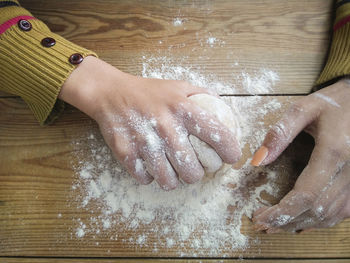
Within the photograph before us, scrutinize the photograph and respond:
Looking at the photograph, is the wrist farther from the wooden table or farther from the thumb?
the thumb

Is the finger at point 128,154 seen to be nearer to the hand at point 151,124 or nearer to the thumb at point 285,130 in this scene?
the hand at point 151,124

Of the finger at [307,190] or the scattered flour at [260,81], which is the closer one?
the finger at [307,190]

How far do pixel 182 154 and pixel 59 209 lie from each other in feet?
1.17

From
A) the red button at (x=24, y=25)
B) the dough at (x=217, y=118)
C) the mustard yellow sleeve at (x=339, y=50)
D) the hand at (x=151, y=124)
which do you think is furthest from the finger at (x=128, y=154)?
the mustard yellow sleeve at (x=339, y=50)

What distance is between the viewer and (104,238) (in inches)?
26.5

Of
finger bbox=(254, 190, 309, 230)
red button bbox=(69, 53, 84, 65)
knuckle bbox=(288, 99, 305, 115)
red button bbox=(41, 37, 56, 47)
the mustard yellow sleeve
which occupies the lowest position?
finger bbox=(254, 190, 309, 230)

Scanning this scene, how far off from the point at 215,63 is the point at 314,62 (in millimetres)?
281

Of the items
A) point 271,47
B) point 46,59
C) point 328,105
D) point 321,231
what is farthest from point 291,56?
point 46,59

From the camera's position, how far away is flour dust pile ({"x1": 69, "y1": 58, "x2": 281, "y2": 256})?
0.67 m

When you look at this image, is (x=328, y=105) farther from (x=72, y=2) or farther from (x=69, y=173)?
(x=72, y=2)

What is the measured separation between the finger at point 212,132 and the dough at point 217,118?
2 centimetres

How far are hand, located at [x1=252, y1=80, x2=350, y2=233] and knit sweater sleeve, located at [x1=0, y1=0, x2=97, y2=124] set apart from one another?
20.4 inches

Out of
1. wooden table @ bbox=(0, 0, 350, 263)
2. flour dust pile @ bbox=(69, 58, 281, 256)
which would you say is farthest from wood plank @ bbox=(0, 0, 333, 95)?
flour dust pile @ bbox=(69, 58, 281, 256)

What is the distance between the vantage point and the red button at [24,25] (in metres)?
0.67
